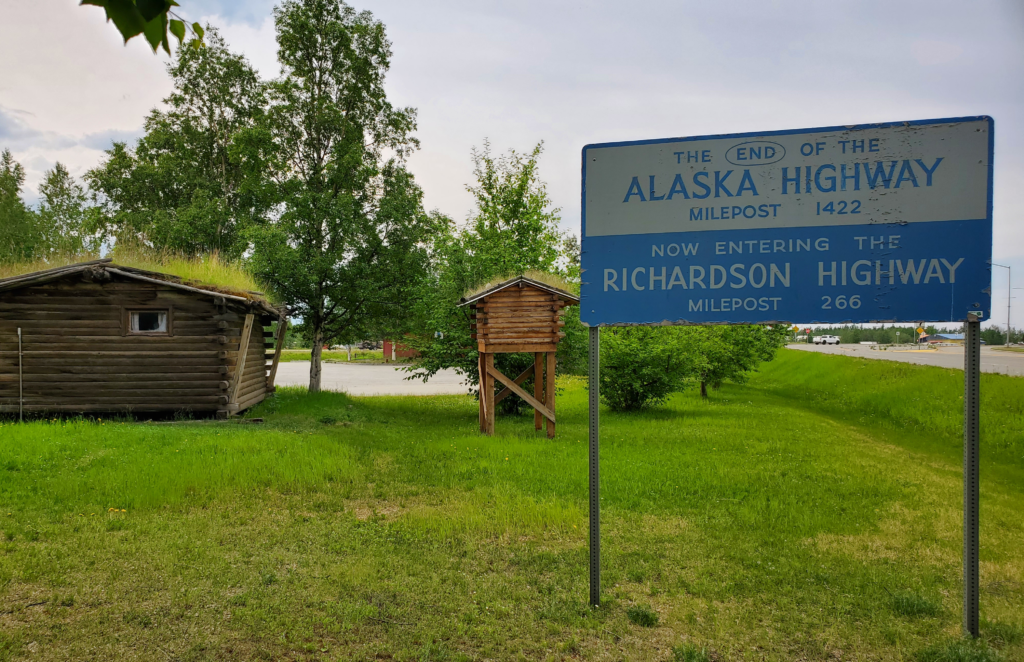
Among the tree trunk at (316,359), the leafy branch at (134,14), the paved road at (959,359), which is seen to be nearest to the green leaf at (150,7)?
the leafy branch at (134,14)

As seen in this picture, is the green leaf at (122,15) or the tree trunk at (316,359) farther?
the tree trunk at (316,359)

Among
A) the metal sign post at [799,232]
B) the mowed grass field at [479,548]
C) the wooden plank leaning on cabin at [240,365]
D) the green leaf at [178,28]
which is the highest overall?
the green leaf at [178,28]

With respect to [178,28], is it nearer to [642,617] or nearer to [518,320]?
[642,617]

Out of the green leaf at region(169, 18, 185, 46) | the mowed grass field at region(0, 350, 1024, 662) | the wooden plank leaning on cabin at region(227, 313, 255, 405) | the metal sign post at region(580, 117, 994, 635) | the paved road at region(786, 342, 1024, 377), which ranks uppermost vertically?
the green leaf at region(169, 18, 185, 46)

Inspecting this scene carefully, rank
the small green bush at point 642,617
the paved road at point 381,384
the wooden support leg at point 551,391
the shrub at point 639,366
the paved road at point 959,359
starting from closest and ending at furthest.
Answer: the small green bush at point 642,617, the wooden support leg at point 551,391, the shrub at point 639,366, the paved road at point 959,359, the paved road at point 381,384

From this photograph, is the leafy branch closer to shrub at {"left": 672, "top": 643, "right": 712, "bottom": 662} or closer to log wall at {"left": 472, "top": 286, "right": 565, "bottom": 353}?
shrub at {"left": 672, "top": 643, "right": 712, "bottom": 662}

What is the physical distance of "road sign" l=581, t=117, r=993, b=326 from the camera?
14.8ft

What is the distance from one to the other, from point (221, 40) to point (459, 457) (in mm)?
27416

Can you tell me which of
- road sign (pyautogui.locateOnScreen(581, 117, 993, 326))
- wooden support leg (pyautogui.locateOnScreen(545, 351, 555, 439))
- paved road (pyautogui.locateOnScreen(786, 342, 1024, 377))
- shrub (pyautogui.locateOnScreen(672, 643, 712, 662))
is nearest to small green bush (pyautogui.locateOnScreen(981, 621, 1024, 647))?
shrub (pyautogui.locateOnScreen(672, 643, 712, 662))

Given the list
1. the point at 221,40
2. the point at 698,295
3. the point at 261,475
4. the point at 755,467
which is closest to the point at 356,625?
the point at 698,295

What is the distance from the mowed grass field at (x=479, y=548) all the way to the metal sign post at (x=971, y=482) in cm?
30

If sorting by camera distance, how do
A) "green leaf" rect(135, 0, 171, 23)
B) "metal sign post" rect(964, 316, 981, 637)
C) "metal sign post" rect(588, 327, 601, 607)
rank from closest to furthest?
1. "green leaf" rect(135, 0, 171, 23)
2. "metal sign post" rect(964, 316, 981, 637)
3. "metal sign post" rect(588, 327, 601, 607)

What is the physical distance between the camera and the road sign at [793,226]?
14.8 ft

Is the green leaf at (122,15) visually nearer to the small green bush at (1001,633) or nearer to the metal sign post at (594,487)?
the metal sign post at (594,487)
